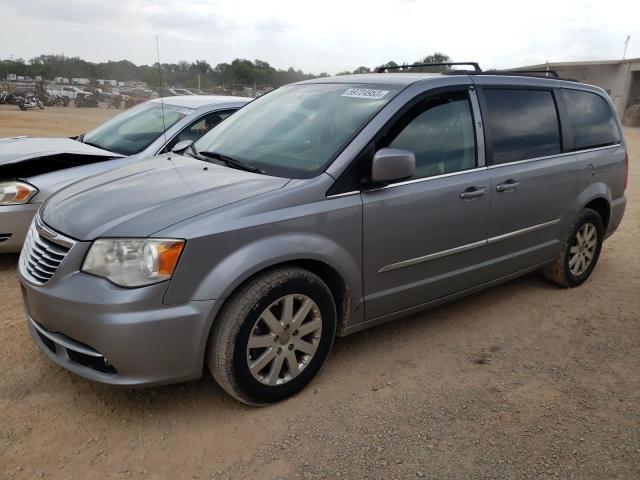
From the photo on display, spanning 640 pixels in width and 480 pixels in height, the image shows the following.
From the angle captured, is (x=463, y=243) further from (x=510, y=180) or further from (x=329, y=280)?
(x=329, y=280)

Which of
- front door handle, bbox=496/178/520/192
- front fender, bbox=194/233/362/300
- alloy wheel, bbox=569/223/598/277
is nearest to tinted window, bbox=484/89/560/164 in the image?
front door handle, bbox=496/178/520/192

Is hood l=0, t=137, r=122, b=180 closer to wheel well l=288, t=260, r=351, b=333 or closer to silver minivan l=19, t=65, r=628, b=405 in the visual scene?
silver minivan l=19, t=65, r=628, b=405

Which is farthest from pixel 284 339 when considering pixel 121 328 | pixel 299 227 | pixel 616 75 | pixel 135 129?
pixel 616 75

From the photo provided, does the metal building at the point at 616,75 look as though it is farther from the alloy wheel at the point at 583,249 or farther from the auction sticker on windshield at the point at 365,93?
the auction sticker on windshield at the point at 365,93

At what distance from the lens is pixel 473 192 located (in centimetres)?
351

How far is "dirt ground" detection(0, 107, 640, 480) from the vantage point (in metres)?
2.45

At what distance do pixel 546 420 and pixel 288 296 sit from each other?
152 cm

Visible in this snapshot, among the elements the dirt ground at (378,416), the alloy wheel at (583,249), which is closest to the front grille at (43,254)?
the dirt ground at (378,416)

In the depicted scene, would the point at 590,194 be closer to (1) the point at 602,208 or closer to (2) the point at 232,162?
(1) the point at 602,208

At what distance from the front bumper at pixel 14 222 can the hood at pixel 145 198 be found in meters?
1.38

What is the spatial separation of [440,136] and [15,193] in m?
3.42

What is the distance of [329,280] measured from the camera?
3.04 m

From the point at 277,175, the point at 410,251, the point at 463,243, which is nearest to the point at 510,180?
the point at 463,243

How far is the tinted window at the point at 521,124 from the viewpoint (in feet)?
12.3
